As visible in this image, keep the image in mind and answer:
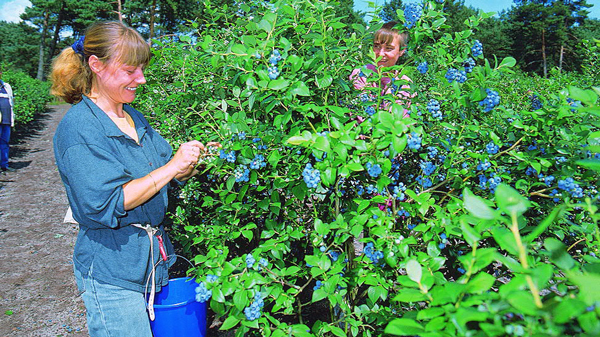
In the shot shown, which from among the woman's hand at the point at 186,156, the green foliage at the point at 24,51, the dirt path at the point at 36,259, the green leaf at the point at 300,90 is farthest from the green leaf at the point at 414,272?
the green foliage at the point at 24,51

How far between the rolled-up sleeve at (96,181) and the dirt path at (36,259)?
2.03m

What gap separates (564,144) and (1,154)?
933 cm

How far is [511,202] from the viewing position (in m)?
0.66

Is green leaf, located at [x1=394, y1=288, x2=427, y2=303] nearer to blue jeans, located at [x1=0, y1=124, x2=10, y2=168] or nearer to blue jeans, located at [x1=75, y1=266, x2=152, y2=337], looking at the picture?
blue jeans, located at [x1=75, y1=266, x2=152, y2=337]

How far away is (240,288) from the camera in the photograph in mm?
1518

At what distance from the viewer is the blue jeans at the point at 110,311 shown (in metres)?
1.75

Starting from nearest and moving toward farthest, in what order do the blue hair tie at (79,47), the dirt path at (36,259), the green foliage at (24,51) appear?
the blue hair tie at (79,47)
the dirt path at (36,259)
the green foliage at (24,51)

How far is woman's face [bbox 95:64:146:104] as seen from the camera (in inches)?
72.5

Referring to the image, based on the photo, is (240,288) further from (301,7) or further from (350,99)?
(301,7)

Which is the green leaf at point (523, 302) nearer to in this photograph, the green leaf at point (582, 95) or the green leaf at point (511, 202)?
the green leaf at point (511, 202)

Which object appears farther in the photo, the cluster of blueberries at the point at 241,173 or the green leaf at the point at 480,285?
the cluster of blueberries at the point at 241,173

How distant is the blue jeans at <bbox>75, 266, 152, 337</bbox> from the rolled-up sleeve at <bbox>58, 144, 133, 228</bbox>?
305mm

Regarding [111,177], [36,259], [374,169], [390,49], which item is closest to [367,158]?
[374,169]

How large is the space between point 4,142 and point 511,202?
9358mm
